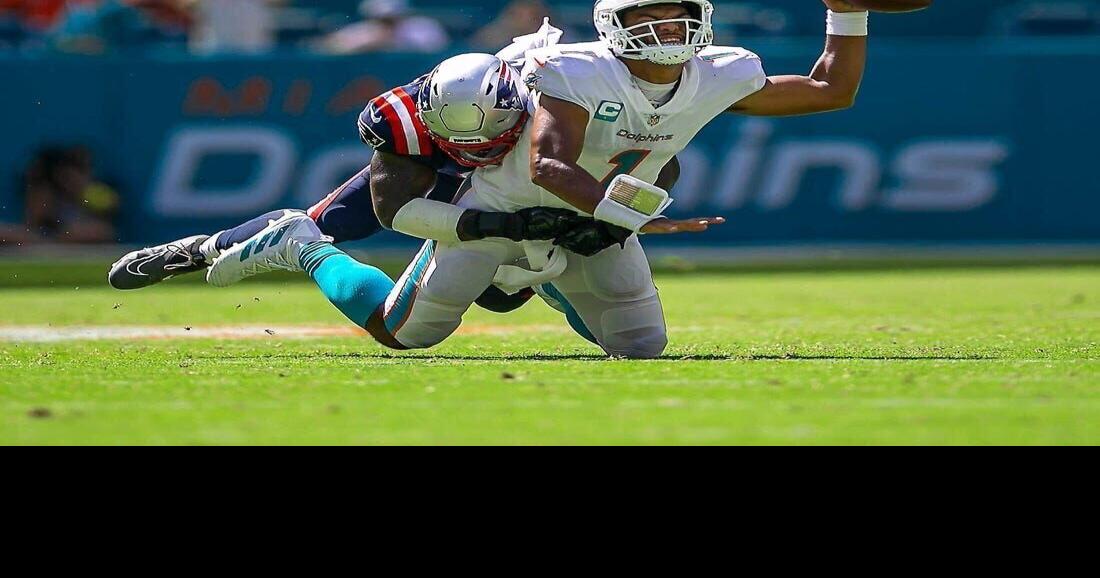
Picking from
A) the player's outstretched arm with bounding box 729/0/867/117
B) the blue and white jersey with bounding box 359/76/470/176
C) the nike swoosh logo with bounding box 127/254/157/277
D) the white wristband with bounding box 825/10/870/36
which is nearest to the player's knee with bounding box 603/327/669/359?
the player's outstretched arm with bounding box 729/0/867/117

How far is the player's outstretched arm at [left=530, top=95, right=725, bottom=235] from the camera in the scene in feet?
18.3

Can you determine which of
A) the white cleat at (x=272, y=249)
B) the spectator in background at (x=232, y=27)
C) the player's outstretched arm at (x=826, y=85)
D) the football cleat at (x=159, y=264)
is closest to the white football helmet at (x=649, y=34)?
the player's outstretched arm at (x=826, y=85)

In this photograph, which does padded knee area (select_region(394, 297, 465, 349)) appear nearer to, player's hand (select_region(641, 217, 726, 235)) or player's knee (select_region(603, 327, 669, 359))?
player's knee (select_region(603, 327, 669, 359))

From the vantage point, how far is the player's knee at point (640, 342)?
20.5ft

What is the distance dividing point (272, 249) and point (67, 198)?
8.61 meters

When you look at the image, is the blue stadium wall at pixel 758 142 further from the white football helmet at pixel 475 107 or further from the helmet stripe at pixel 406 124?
the white football helmet at pixel 475 107

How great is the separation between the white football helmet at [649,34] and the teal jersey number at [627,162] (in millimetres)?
359

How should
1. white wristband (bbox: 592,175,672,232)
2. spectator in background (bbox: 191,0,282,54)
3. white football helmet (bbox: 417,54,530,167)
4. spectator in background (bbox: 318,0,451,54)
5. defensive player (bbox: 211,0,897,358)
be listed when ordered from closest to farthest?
white wristband (bbox: 592,175,672,232) < defensive player (bbox: 211,0,897,358) < white football helmet (bbox: 417,54,530,167) < spectator in background (bbox: 318,0,451,54) < spectator in background (bbox: 191,0,282,54)

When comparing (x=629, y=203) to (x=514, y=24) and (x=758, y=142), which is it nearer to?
(x=758, y=142)

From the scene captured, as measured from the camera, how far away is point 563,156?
18.5ft

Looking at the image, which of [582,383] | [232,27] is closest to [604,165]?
[582,383]

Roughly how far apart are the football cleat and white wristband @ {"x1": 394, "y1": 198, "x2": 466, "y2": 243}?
1.19 metres

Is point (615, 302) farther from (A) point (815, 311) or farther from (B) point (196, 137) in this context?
(B) point (196, 137)

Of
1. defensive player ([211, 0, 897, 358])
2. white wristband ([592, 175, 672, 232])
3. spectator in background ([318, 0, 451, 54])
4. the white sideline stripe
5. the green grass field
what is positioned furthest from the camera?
spectator in background ([318, 0, 451, 54])
